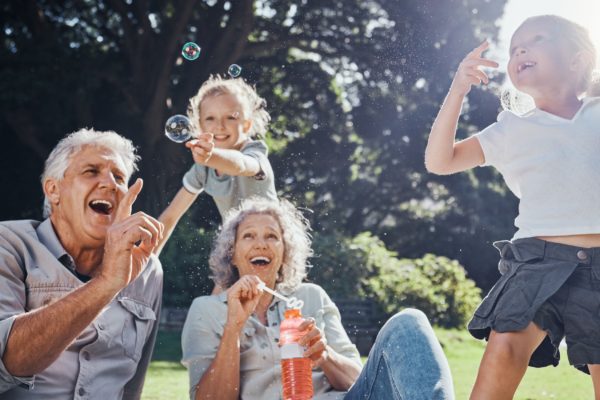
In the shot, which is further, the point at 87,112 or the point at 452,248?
the point at 452,248

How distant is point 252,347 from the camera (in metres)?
3.01

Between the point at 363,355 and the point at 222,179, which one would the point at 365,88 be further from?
the point at 222,179

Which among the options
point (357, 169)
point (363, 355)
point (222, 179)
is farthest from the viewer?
point (357, 169)

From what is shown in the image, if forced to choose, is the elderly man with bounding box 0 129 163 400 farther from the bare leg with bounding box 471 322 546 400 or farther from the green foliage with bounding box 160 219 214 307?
the green foliage with bounding box 160 219 214 307

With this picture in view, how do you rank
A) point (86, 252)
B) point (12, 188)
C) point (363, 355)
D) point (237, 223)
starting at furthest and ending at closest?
1. point (12, 188)
2. point (363, 355)
3. point (237, 223)
4. point (86, 252)

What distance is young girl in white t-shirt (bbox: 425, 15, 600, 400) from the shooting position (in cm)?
267

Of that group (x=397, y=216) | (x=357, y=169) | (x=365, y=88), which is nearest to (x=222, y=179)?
(x=365, y=88)

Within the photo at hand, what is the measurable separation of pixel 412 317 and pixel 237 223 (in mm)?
1132

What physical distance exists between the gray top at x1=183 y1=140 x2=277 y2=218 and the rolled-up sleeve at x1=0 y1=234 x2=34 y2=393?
6.44ft

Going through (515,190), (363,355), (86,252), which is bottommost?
(363,355)

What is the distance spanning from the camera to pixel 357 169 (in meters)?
20.4

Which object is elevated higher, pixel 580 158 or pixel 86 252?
pixel 580 158

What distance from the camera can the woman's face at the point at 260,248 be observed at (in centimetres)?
338

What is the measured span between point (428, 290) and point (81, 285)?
31.4 feet
